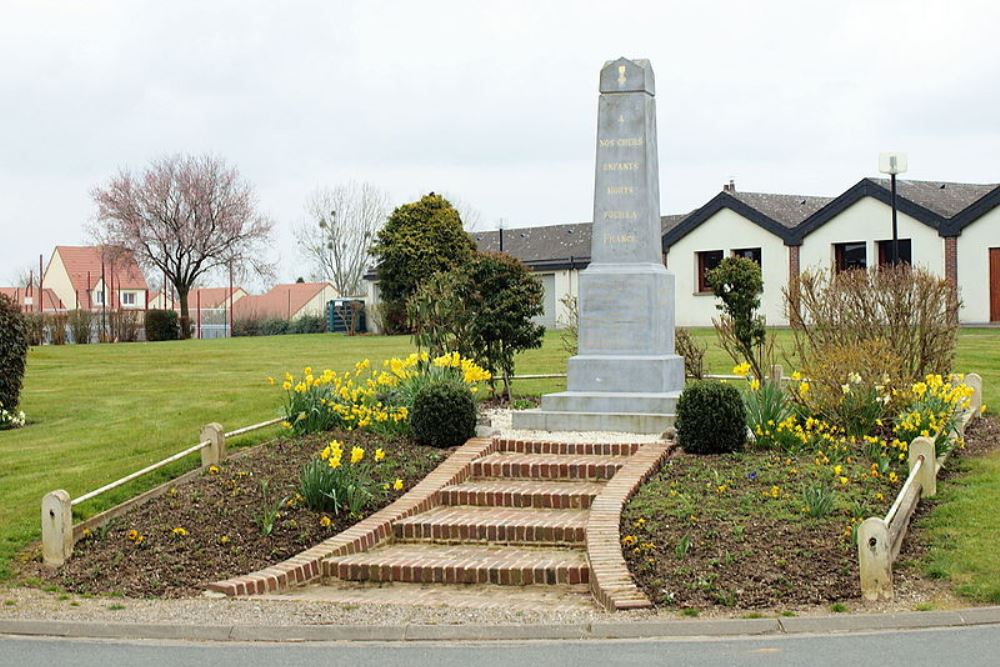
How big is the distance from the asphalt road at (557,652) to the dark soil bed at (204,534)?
161cm

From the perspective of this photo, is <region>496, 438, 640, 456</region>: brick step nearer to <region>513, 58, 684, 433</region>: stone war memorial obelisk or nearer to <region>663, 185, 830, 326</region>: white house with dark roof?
<region>513, 58, 684, 433</region>: stone war memorial obelisk

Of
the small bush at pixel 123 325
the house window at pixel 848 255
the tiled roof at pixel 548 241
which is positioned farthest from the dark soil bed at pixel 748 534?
the small bush at pixel 123 325

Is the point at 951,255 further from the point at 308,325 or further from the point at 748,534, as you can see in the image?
the point at 748,534

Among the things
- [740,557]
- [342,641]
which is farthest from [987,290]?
[342,641]

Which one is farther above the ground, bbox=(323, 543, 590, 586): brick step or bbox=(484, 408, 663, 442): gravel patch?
bbox=(484, 408, 663, 442): gravel patch

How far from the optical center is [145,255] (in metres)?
54.7

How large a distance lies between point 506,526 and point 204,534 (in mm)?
2653

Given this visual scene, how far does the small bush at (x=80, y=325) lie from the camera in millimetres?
43531

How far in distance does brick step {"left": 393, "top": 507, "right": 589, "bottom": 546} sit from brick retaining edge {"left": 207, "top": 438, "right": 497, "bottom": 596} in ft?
0.62

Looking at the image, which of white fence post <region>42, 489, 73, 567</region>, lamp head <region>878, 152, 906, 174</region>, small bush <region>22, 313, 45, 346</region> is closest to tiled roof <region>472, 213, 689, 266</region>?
small bush <region>22, 313, 45, 346</region>

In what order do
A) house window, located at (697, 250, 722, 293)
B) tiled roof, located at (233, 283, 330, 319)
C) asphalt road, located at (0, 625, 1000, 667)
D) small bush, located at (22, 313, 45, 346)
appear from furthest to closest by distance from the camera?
tiled roof, located at (233, 283, 330, 319), house window, located at (697, 250, 722, 293), small bush, located at (22, 313, 45, 346), asphalt road, located at (0, 625, 1000, 667)

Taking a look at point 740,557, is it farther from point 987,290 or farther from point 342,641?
point 987,290

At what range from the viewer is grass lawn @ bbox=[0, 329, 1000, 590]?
1263 centimetres

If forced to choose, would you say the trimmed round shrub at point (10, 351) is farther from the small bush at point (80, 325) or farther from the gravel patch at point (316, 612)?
the small bush at point (80, 325)
